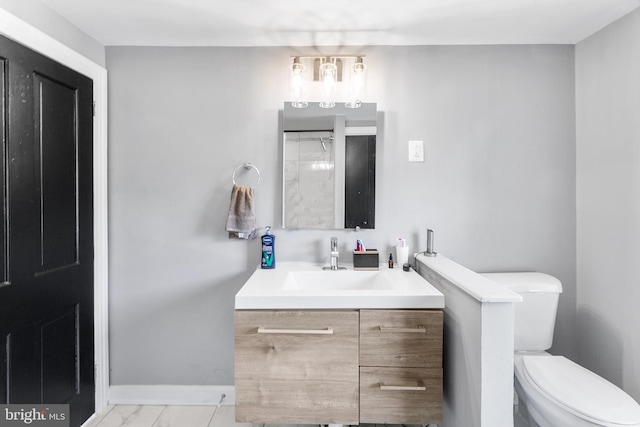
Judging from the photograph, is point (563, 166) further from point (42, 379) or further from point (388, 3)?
point (42, 379)

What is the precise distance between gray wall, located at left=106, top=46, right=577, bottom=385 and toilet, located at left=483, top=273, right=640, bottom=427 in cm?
28

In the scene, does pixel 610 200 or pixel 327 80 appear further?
pixel 327 80

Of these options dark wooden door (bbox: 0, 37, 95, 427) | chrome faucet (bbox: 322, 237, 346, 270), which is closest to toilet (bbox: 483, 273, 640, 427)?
chrome faucet (bbox: 322, 237, 346, 270)

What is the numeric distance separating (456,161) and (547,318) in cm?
94

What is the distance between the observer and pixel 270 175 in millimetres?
2000

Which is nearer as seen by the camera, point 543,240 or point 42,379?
point 42,379

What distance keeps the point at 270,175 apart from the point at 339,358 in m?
1.08

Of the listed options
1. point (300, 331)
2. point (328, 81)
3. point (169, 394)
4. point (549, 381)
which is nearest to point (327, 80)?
point (328, 81)

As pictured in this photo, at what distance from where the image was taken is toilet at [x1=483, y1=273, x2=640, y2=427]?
3.98 ft

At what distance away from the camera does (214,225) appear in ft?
6.56

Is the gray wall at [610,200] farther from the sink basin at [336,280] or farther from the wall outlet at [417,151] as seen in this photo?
the sink basin at [336,280]

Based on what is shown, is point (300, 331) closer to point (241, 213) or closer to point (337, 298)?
point (337, 298)

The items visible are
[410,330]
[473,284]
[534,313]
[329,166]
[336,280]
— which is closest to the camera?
[473,284]

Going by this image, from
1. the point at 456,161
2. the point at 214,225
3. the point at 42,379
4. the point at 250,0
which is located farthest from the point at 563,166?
the point at 42,379
